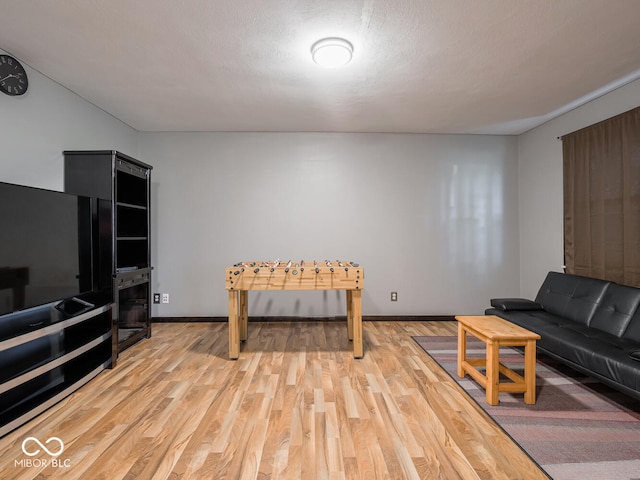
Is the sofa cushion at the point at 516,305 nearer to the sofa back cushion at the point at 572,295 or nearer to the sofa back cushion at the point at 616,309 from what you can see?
the sofa back cushion at the point at 572,295

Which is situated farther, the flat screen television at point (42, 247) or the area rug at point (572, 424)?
the flat screen television at point (42, 247)

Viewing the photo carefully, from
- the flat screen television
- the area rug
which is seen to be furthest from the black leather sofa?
the flat screen television

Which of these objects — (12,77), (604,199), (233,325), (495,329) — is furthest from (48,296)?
(604,199)

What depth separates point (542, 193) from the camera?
397 cm

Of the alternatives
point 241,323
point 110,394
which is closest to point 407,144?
point 241,323

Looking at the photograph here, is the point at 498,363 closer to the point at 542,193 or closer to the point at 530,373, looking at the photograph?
the point at 530,373

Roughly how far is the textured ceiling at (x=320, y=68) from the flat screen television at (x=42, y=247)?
1.11 m

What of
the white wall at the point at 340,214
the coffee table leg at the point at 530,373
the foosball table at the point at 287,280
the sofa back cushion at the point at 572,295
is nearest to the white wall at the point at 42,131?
the white wall at the point at 340,214

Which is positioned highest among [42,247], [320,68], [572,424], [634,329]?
[320,68]

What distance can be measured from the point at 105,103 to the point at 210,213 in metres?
1.61

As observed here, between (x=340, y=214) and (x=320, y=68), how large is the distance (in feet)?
6.63

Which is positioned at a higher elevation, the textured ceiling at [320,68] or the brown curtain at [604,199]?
the textured ceiling at [320,68]

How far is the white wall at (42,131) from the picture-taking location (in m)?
2.40

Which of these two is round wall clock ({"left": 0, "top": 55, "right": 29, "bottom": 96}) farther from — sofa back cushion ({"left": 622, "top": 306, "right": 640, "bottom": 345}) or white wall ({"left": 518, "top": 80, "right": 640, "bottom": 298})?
white wall ({"left": 518, "top": 80, "right": 640, "bottom": 298})
